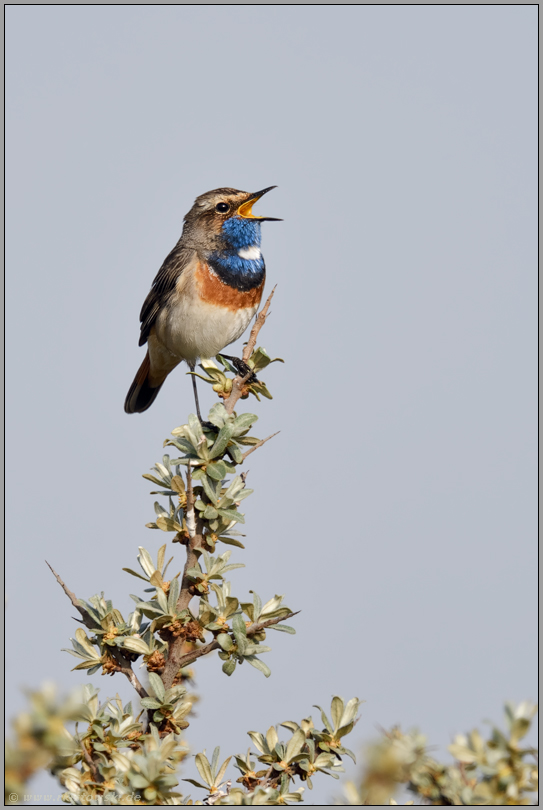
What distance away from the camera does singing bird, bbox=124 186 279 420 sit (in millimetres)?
7578

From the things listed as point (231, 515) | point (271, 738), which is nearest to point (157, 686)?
point (271, 738)

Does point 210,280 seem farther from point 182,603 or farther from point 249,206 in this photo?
point 182,603

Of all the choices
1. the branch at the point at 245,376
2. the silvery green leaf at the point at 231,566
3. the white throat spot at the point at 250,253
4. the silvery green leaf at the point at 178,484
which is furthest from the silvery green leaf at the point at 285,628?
the white throat spot at the point at 250,253

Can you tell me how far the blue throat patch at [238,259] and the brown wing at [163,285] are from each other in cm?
36

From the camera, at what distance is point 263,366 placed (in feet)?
15.8

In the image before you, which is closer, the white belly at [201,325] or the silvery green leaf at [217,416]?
the silvery green leaf at [217,416]

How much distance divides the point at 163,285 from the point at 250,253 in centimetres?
99

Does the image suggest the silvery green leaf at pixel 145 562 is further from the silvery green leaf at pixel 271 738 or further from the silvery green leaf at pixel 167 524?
the silvery green leaf at pixel 271 738

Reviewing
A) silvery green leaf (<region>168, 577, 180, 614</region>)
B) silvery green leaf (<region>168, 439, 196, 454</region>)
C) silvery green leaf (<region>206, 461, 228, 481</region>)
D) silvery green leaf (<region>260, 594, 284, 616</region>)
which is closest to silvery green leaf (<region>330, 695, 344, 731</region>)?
silvery green leaf (<region>260, 594, 284, 616</region>)

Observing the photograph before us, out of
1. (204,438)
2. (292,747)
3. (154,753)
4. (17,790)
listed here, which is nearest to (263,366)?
(204,438)

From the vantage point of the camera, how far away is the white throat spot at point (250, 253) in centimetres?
777

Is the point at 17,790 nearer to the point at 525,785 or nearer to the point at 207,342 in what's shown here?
the point at 525,785

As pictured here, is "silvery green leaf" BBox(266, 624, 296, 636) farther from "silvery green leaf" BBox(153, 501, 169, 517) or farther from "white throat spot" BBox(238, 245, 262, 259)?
"white throat spot" BBox(238, 245, 262, 259)

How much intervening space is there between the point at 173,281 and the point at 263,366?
3374 mm
